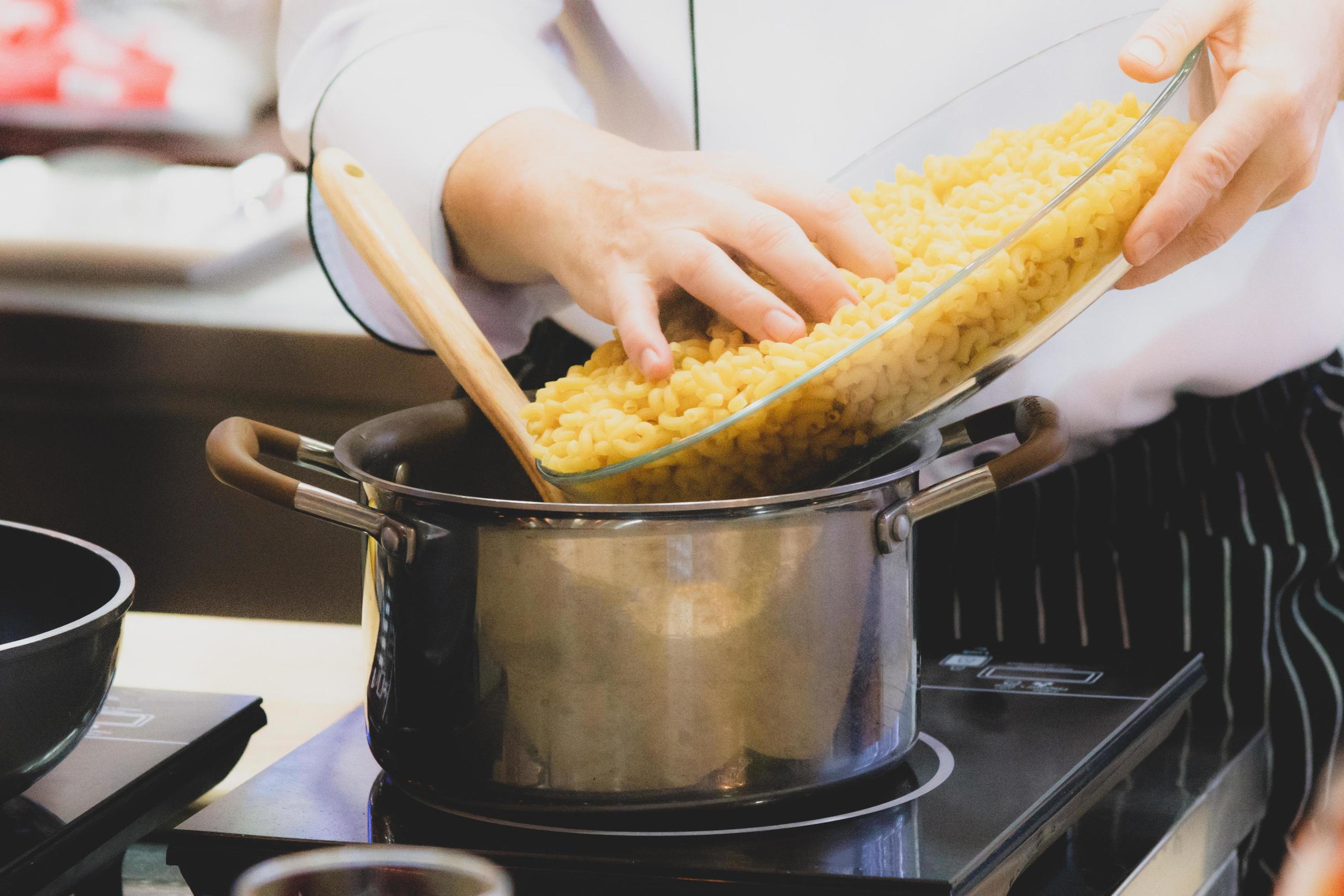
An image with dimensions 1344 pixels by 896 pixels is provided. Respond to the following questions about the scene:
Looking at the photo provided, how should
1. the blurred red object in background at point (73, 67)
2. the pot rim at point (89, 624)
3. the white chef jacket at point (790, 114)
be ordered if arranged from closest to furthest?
the pot rim at point (89, 624) → the white chef jacket at point (790, 114) → the blurred red object in background at point (73, 67)

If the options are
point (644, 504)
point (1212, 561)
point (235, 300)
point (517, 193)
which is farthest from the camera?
point (235, 300)

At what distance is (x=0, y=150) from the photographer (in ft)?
8.57

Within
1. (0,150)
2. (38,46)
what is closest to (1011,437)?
(38,46)

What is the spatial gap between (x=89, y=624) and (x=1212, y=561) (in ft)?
2.50

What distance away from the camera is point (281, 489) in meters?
0.58

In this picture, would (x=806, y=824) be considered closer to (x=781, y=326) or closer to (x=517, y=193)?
(x=781, y=326)

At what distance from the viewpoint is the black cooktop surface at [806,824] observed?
21.1 inches

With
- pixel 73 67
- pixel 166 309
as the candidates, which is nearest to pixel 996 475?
pixel 166 309

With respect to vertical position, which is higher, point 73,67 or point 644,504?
point 73,67

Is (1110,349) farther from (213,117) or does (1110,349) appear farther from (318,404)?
(213,117)

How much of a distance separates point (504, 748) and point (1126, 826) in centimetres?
35

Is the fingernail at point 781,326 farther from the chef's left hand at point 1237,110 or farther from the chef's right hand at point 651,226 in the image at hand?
the chef's left hand at point 1237,110

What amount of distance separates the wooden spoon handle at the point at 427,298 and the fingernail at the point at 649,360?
0.13m

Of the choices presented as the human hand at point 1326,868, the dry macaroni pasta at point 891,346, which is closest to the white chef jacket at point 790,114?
the dry macaroni pasta at point 891,346
